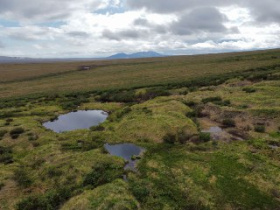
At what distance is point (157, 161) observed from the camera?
23188 millimetres

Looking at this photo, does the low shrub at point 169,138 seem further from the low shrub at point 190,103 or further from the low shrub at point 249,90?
the low shrub at point 249,90

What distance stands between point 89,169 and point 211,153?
39.3ft

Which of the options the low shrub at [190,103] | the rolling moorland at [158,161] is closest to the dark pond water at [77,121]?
the rolling moorland at [158,161]

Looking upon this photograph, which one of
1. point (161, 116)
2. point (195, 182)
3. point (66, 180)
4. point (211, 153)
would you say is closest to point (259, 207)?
point (195, 182)

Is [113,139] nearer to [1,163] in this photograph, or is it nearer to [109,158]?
[109,158]

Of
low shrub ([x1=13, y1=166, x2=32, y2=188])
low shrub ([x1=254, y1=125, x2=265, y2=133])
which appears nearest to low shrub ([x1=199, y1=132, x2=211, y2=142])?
low shrub ([x1=254, y1=125, x2=265, y2=133])

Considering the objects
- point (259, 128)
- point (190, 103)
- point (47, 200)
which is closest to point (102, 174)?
point (47, 200)

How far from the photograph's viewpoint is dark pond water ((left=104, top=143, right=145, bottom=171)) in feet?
79.4

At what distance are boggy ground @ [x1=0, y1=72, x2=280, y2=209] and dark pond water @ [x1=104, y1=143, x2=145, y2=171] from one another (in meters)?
0.76

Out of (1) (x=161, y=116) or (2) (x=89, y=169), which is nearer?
(2) (x=89, y=169)

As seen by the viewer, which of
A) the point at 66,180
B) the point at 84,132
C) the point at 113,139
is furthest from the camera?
the point at 84,132

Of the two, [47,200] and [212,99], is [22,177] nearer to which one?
[47,200]

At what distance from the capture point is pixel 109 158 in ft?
78.0

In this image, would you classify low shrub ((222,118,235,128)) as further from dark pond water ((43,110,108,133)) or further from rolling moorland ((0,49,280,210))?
dark pond water ((43,110,108,133))
